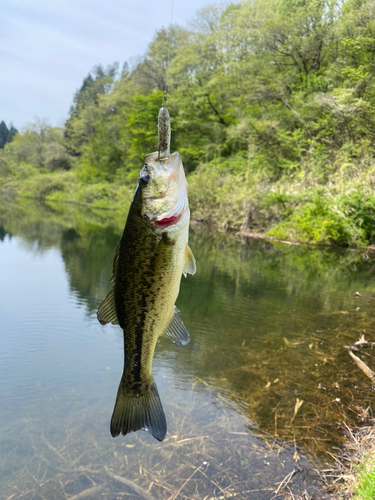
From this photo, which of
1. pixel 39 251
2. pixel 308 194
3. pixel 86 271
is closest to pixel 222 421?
pixel 86 271

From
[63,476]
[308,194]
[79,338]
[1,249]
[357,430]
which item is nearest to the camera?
[63,476]

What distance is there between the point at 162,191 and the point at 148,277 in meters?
0.40

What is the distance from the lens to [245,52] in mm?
38188

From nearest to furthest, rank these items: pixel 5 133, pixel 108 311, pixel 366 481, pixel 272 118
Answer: pixel 108 311 < pixel 366 481 < pixel 272 118 < pixel 5 133

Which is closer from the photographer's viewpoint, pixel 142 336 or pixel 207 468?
pixel 142 336

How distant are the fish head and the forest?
67.7ft

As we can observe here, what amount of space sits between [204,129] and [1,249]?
1100 inches

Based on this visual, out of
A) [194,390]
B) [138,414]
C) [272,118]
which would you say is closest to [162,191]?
[138,414]

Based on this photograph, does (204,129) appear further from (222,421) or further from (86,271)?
(222,421)

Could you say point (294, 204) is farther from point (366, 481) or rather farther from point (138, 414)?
point (138, 414)

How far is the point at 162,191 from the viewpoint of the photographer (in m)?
1.79

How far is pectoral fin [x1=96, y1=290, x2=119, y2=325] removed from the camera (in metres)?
1.95

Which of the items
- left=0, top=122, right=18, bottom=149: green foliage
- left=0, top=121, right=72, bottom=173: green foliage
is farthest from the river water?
left=0, top=122, right=18, bottom=149: green foliage

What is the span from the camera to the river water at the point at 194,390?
4.46 metres
